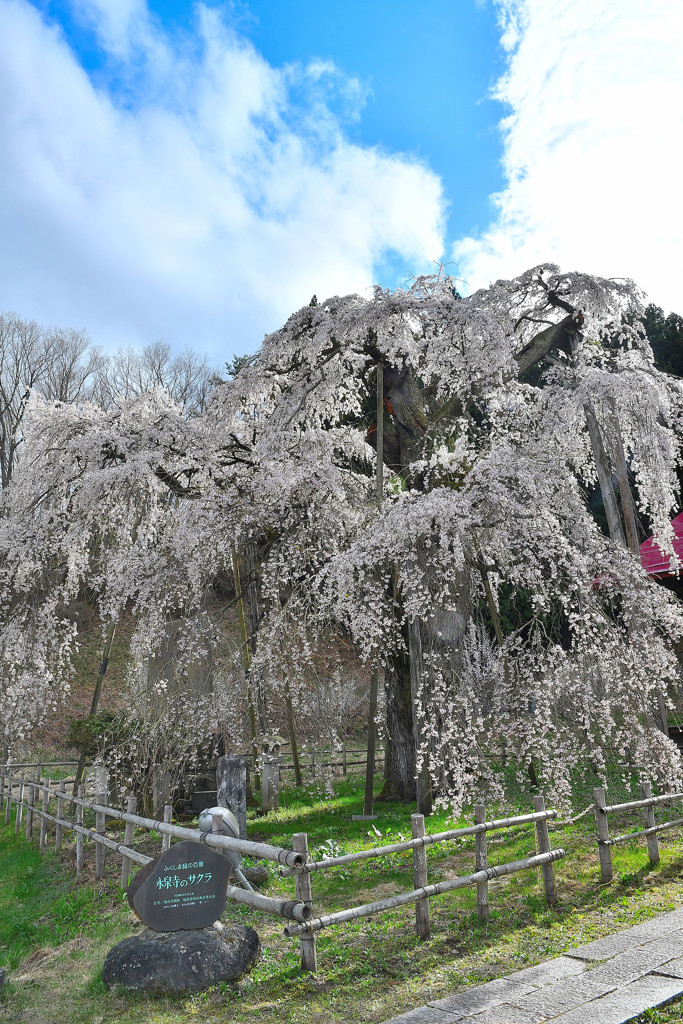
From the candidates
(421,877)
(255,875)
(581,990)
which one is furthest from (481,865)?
(255,875)

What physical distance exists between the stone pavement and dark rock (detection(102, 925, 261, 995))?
117cm

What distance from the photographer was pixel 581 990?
3408 mm

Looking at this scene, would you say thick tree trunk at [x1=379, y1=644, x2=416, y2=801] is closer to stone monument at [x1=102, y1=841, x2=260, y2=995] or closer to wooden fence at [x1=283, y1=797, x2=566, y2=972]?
wooden fence at [x1=283, y1=797, x2=566, y2=972]

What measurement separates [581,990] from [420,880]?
1266 millimetres

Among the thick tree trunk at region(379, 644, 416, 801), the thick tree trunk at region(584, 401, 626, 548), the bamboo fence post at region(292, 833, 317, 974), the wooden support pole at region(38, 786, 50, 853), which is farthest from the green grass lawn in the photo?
the thick tree trunk at region(584, 401, 626, 548)

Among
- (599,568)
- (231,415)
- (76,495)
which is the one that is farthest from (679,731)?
(76,495)

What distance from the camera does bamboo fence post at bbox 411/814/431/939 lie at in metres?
4.40

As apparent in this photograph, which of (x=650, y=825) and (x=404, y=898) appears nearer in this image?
(x=404, y=898)

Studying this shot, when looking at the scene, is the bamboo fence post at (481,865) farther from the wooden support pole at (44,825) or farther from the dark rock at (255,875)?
the wooden support pole at (44,825)

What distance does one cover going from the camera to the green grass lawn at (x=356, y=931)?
144 inches

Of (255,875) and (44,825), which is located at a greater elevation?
(44,825)

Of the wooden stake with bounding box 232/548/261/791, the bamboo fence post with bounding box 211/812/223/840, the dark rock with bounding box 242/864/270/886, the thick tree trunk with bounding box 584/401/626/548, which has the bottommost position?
the dark rock with bounding box 242/864/270/886

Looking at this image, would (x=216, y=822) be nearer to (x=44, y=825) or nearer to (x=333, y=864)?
(x=333, y=864)

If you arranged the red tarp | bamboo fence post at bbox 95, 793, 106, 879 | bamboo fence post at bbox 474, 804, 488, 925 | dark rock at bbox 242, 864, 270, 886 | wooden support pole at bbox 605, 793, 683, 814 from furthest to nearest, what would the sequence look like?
the red tarp < bamboo fence post at bbox 95, 793, 106, 879 < dark rock at bbox 242, 864, 270, 886 < wooden support pole at bbox 605, 793, 683, 814 < bamboo fence post at bbox 474, 804, 488, 925
